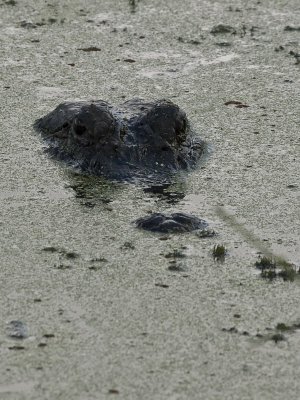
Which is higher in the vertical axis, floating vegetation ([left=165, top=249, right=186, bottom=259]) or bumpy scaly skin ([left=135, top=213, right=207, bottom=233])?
bumpy scaly skin ([left=135, top=213, right=207, bottom=233])

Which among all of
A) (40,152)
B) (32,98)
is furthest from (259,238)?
(32,98)

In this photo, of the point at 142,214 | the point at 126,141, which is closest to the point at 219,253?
the point at 142,214

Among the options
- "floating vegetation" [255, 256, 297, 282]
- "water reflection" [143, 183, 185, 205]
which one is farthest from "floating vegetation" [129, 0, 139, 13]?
"floating vegetation" [255, 256, 297, 282]

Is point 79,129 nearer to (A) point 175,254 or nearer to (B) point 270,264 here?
(A) point 175,254

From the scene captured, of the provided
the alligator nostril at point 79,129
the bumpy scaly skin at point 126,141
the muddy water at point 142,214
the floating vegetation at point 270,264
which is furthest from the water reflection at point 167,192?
the alligator nostril at point 79,129

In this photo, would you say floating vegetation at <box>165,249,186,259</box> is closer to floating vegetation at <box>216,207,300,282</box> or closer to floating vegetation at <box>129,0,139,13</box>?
floating vegetation at <box>216,207,300,282</box>

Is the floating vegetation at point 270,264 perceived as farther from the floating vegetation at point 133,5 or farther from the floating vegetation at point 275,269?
the floating vegetation at point 133,5
